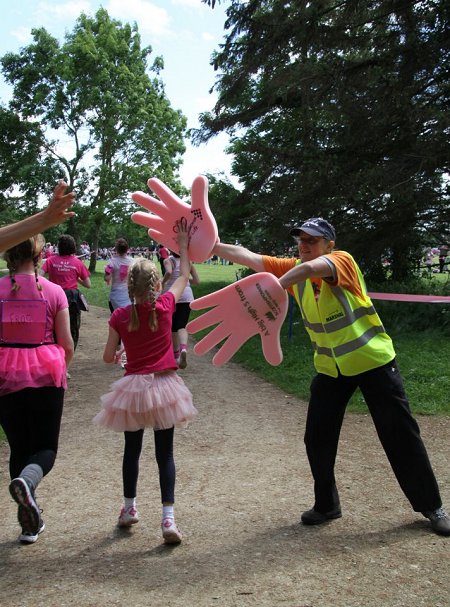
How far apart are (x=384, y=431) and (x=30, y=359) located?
88.9 inches

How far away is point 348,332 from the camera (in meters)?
4.20

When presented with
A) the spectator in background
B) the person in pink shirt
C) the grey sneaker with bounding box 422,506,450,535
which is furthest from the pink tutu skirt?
the spectator in background

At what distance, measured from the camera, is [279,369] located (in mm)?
10188

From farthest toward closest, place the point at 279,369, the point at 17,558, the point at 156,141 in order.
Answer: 1. the point at 156,141
2. the point at 279,369
3. the point at 17,558

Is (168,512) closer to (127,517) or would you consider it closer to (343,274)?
(127,517)

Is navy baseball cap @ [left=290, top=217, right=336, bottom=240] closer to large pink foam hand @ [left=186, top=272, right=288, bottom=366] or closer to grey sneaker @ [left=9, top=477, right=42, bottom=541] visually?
large pink foam hand @ [left=186, top=272, right=288, bottom=366]

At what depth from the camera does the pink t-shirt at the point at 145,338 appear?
165 inches

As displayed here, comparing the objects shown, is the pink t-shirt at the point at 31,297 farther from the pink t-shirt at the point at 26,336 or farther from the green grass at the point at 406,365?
the green grass at the point at 406,365

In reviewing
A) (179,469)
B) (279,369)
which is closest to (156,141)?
(279,369)

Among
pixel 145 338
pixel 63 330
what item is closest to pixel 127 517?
pixel 145 338

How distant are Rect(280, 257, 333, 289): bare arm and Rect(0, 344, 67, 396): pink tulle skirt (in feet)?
4.72

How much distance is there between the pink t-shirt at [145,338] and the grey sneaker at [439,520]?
1.93 metres

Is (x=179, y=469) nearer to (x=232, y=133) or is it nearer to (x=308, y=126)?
(x=308, y=126)

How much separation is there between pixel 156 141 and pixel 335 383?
114ft
